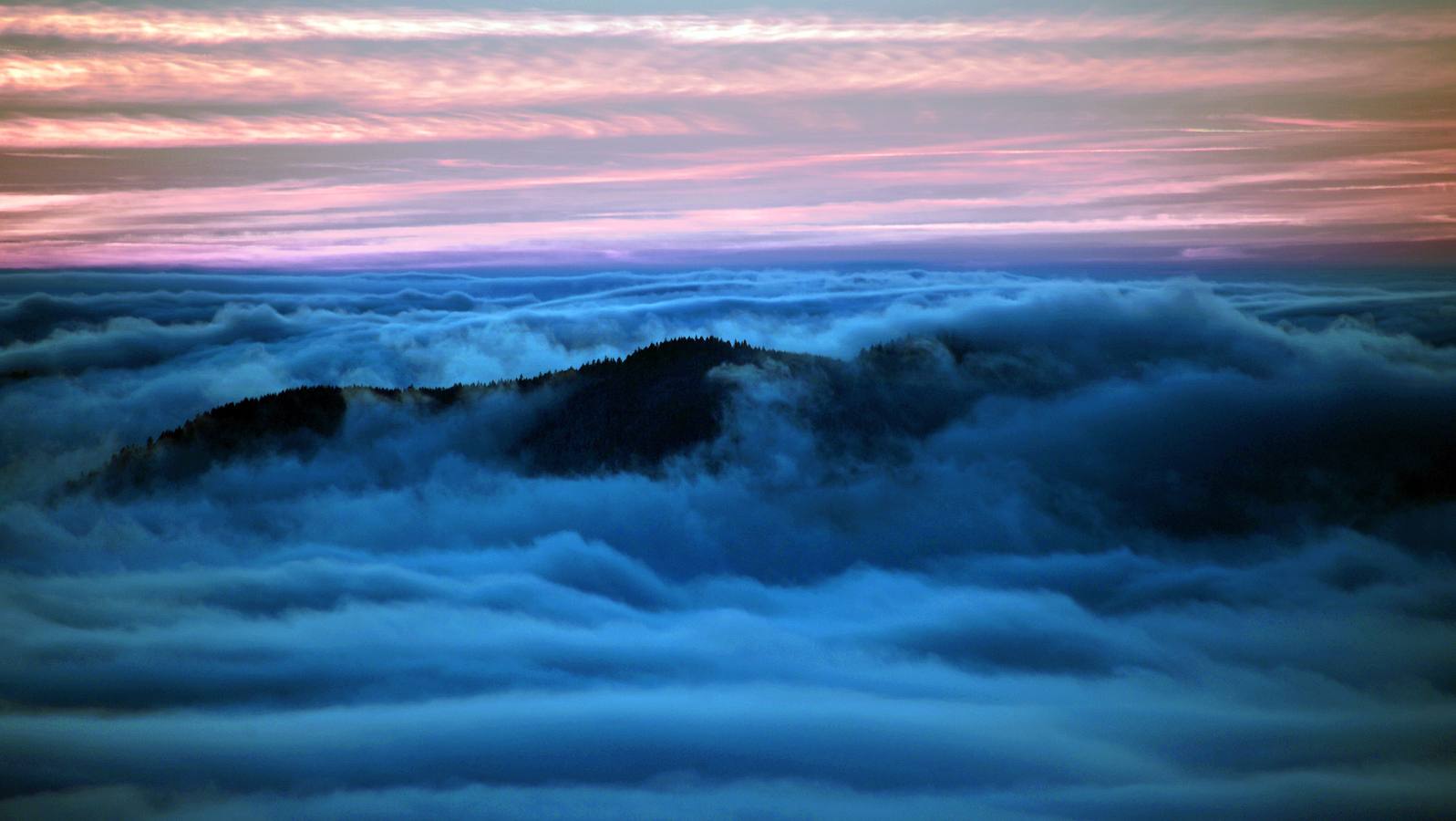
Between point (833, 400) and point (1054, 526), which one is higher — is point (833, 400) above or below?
above

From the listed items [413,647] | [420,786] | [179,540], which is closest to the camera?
[420,786]

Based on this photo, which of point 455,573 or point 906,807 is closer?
point 906,807

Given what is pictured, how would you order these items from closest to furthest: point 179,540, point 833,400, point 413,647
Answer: point 413,647 → point 179,540 → point 833,400

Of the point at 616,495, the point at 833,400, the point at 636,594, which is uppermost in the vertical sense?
the point at 833,400

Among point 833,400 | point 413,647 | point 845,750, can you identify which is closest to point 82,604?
point 413,647

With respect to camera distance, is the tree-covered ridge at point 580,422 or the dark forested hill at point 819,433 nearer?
the tree-covered ridge at point 580,422

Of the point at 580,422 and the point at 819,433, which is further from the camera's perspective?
the point at 819,433

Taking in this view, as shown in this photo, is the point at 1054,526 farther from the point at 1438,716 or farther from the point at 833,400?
the point at 1438,716

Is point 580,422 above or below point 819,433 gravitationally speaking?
above

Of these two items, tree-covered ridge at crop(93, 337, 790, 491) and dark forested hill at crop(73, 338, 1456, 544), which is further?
dark forested hill at crop(73, 338, 1456, 544)
